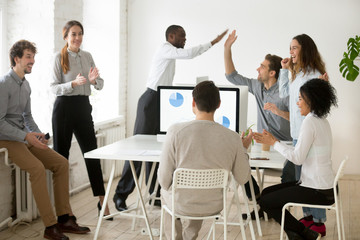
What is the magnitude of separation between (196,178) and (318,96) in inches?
41.1

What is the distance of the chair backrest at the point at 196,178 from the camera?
271 cm

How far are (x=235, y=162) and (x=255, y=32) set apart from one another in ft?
12.4

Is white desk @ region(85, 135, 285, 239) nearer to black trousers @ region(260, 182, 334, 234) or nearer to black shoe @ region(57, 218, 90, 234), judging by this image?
black trousers @ region(260, 182, 334, 234)

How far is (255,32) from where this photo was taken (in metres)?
6.37

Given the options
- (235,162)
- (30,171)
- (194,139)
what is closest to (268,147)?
(235,162)

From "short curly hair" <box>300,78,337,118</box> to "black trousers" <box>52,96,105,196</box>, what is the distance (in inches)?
72.2

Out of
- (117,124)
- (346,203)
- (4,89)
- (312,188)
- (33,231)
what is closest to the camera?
(312,188)

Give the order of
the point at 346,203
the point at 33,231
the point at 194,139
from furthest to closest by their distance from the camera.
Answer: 1. the point at 346,203
2. the point at 33,231
3. the point at 194,139

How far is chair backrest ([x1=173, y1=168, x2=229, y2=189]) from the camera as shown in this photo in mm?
2713

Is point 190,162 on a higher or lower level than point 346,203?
higher

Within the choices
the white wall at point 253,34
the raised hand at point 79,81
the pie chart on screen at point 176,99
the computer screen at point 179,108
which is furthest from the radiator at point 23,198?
the white wall at point 253,34

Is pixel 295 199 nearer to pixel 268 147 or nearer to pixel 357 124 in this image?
pixel 268 147

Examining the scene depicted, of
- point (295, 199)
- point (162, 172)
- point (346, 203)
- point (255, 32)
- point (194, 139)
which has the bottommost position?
point (346, 203)

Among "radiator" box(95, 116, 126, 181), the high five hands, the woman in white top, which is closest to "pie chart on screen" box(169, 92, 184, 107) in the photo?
the high five hands
